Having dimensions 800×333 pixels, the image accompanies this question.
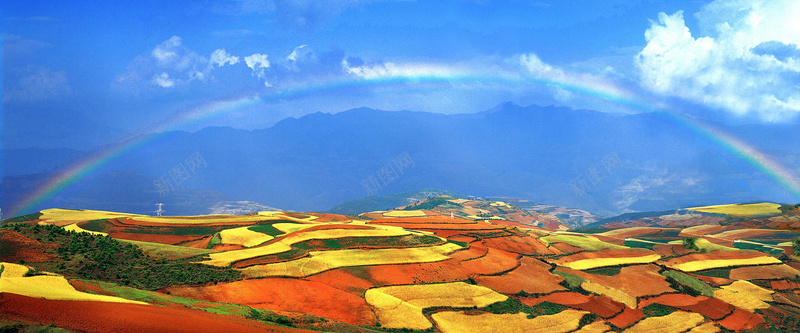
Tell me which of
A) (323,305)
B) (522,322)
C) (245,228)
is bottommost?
(522,322)

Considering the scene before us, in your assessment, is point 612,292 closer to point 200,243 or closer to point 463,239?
point 463,239

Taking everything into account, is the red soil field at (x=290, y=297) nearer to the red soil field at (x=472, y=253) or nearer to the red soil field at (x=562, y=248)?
the red soil field at (x=472, y=253)

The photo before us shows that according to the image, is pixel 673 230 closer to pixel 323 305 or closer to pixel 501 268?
pixel 501 268

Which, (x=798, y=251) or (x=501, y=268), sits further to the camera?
(x=798, y=251)

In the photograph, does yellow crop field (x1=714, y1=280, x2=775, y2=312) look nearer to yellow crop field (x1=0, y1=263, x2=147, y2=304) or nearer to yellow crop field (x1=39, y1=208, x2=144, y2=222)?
yellow crop field (x1=0, y1=263, x2=147, y2=304)

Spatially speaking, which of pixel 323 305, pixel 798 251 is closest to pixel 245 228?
pixel 323 305

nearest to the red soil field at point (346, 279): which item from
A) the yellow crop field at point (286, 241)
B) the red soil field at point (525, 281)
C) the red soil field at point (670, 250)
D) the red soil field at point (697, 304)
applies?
the yellow crop field at point (286, 241)
